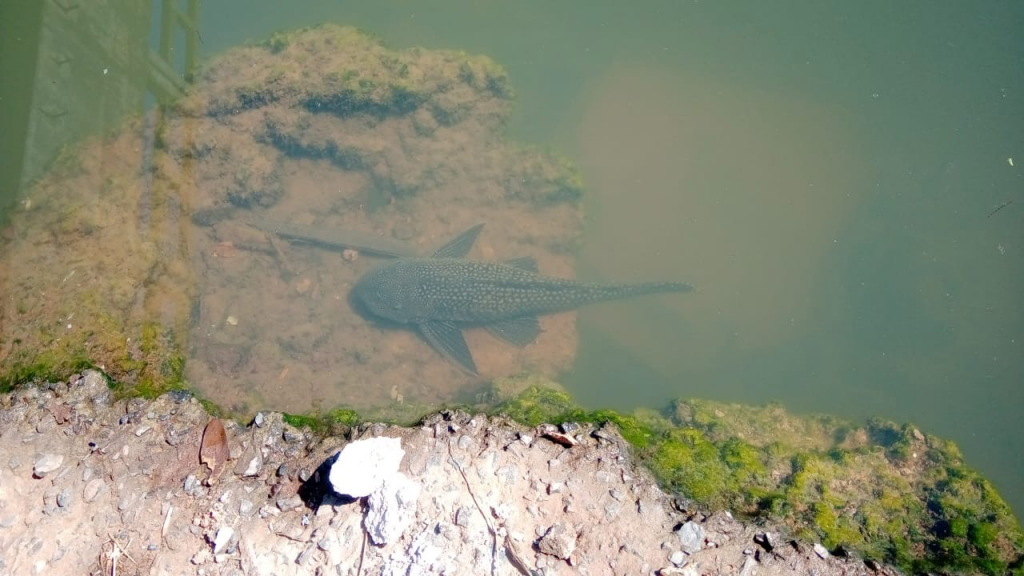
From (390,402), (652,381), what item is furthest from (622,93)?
(390,402)

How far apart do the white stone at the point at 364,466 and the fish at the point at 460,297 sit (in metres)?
3.84

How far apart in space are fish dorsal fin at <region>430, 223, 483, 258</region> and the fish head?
2.42 ft

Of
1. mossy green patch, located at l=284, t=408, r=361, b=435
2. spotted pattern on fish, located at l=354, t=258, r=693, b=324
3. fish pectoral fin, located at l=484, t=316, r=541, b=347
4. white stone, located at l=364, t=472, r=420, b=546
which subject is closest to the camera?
white stone, located at l=364, t=472, r=420, b=546

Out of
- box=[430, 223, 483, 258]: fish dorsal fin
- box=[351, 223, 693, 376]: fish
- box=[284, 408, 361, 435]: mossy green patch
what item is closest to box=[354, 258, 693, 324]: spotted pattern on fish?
box=[351, 223, 693, 376]: fish

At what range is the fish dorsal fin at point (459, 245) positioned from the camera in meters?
7.99

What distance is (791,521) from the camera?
3279 millimetres

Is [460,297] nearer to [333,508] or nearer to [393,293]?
[393,293]

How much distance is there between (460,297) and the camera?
7129mm

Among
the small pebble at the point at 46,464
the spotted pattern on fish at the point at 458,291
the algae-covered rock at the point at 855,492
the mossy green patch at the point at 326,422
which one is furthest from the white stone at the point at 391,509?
the spotted pattern on fish at the point at 458,291

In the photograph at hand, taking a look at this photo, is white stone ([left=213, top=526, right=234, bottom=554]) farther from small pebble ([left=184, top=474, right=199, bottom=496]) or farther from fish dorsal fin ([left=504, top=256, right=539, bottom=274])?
fish dorsal fin ([left=504, top=256, right=539, bottom=274])

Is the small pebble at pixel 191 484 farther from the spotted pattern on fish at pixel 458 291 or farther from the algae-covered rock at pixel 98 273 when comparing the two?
the spotted pattern on fish at pixel 458 291

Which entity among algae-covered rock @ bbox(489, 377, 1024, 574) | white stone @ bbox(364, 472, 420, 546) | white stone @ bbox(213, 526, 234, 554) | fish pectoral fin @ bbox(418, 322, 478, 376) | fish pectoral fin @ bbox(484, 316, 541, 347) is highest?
algae-covered rock @ bbox(489, 377, 1024, 574)

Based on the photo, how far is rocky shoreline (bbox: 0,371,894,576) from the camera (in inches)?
119

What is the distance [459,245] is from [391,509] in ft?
17.6
